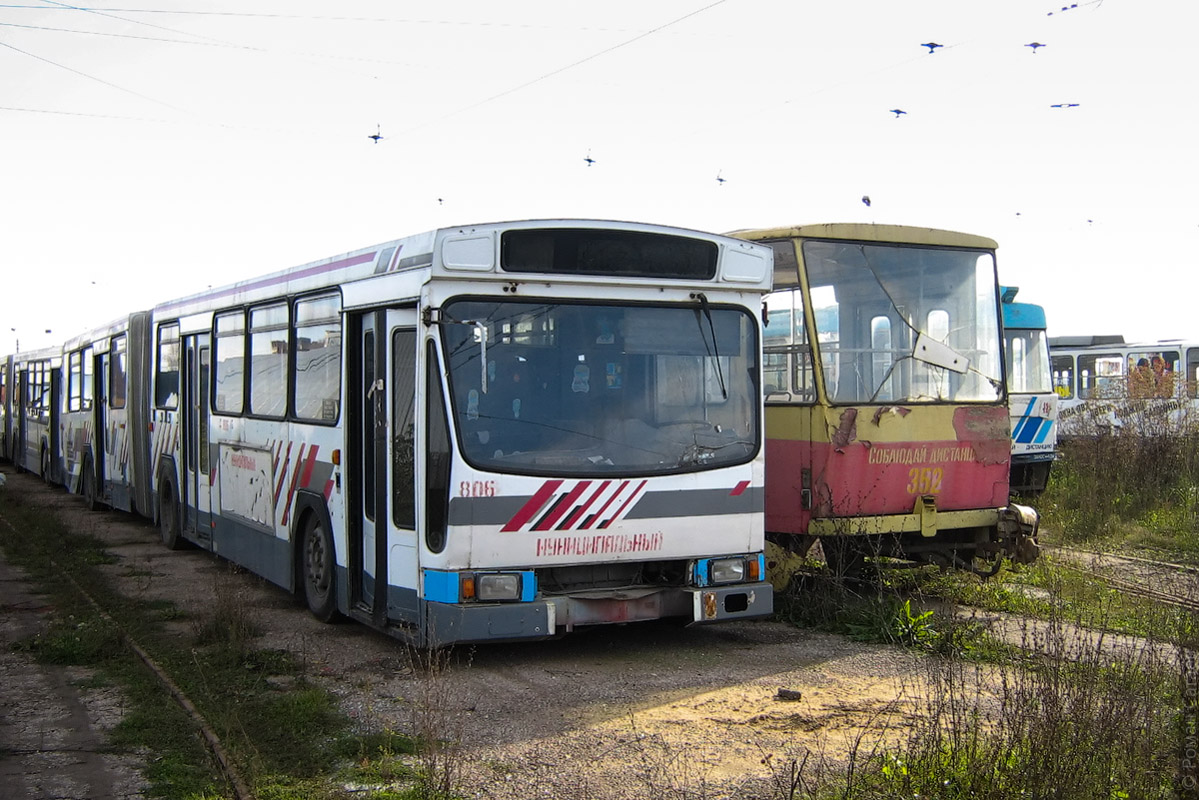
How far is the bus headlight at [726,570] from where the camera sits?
881cm

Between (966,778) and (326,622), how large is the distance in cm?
620

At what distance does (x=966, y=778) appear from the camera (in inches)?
210

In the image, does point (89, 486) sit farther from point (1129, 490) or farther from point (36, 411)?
point (1129, 490)

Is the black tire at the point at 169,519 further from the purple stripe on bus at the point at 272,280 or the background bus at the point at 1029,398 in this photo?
the background bus at the point at 1029,398

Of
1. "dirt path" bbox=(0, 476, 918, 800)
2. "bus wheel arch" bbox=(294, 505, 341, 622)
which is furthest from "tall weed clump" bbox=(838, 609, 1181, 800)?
"bus wheel arch" bbox=(294, 505, 341, 622)

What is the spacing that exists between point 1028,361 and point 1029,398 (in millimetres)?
1519

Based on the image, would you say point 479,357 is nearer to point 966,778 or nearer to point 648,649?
point 648,649

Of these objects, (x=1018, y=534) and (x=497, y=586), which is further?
(x=1018, y=534)

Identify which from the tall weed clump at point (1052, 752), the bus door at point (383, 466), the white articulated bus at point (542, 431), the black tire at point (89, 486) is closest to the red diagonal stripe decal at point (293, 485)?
the white articulated bus at point (542, 431)

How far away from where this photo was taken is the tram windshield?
33.8ft

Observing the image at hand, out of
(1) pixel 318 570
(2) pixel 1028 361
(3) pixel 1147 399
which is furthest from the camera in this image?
(2) pixel 1028 361

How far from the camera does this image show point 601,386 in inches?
331

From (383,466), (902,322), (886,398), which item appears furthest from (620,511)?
(902,322)

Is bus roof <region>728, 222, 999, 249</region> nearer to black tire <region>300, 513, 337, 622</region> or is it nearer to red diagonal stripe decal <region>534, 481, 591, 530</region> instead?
red diagonal stripe decal <region>534, 481, 591, 530</region>
